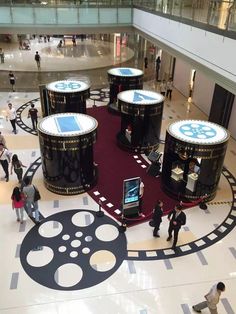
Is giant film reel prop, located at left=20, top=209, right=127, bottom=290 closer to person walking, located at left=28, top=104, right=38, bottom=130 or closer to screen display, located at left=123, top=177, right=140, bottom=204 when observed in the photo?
screen display, located at left=123, top=177, right=140, bottom=204

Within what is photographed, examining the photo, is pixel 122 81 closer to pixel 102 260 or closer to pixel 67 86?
pixel 67 86

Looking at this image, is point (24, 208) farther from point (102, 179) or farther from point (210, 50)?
point (210, 50)

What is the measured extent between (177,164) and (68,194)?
3583 mm

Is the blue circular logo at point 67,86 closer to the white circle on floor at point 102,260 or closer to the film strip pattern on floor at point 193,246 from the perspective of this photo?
the white circle on floor at point 102,260

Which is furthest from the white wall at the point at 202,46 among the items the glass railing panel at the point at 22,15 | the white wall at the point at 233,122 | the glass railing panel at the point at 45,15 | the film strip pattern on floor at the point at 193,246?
the glass railing panel at the point at 22,15

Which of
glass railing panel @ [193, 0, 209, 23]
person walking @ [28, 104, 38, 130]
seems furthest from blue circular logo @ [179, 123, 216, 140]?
person walking @ [28, 104, 38, 130]

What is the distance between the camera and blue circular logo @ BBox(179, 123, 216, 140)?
912 centimetres

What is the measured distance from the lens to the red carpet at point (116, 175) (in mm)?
9273

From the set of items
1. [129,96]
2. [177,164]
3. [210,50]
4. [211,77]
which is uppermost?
[210,50]

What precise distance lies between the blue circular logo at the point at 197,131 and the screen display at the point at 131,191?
2291mm

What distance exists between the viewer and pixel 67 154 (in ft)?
29.5

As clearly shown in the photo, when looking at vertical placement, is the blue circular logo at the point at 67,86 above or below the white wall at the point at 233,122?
above

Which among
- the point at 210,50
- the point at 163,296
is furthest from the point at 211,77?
the point at 163,296

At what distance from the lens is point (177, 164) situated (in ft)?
32.5
